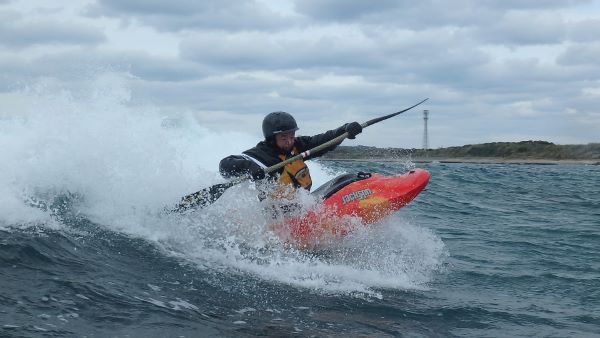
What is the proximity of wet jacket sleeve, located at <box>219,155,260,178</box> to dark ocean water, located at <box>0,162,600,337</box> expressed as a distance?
1.14 ft

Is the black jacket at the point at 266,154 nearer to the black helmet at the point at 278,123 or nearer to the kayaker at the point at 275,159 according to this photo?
the kayaker at the point at 275,159

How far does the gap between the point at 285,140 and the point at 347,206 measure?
3.71 ft

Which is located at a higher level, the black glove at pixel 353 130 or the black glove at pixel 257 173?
the black glove at pixel 353 130

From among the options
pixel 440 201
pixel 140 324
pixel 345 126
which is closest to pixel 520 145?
pixel 440 201

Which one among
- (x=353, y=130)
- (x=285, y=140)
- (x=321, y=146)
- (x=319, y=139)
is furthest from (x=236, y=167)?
(x=353, y=130)

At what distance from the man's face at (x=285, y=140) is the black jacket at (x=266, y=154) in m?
0.07

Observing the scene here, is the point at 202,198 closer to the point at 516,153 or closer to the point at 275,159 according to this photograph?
the point at 275,159

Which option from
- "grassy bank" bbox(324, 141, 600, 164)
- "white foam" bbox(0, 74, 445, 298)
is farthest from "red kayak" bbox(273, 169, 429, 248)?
"grassy bank" bbox(324, 141, 600, 164)

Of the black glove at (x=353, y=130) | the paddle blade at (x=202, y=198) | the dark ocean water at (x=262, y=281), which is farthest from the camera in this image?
the black glove at (x=353, y=130)

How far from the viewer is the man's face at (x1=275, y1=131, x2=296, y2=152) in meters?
7.84

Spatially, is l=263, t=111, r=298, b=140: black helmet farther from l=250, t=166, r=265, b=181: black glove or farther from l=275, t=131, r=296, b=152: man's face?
l=250, t=166, r=265, b=181: black glove

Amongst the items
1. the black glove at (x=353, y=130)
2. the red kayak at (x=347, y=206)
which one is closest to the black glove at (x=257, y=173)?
the red kayak at (x=347, y=206)

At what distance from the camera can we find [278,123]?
7730 mm

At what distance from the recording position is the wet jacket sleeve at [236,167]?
7.57m
